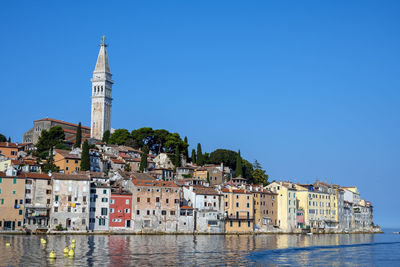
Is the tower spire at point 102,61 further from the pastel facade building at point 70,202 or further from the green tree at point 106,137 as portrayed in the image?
the pastel facade building at point 70,202

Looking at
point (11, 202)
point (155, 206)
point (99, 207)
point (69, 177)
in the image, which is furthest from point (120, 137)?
point (11, 202)

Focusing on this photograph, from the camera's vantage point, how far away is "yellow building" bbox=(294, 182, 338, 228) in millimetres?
102312

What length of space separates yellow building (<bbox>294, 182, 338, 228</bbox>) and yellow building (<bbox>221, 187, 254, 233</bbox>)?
1647cm

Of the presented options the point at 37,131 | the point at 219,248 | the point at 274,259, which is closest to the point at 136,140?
the point at 37,131

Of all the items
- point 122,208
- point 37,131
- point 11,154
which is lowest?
point 122,208

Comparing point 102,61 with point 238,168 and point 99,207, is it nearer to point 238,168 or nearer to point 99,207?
point 238,168

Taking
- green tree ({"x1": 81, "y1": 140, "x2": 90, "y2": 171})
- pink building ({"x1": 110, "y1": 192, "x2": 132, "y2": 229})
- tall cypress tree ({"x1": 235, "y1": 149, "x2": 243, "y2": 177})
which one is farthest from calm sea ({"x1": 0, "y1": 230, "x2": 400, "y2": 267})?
tall cypress tree ({"x1": 235, "y1": 149, "x2": 243, "y2": 177})

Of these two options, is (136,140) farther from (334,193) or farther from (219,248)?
(219,248)

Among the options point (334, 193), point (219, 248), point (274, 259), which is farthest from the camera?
point (334, 193)

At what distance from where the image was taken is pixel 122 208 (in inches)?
3029

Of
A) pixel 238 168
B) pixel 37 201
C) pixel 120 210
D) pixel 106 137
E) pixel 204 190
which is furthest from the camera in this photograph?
pixel 106 137

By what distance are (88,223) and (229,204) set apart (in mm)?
24714

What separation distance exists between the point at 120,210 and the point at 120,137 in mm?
47159

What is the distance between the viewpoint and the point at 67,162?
92188mm
